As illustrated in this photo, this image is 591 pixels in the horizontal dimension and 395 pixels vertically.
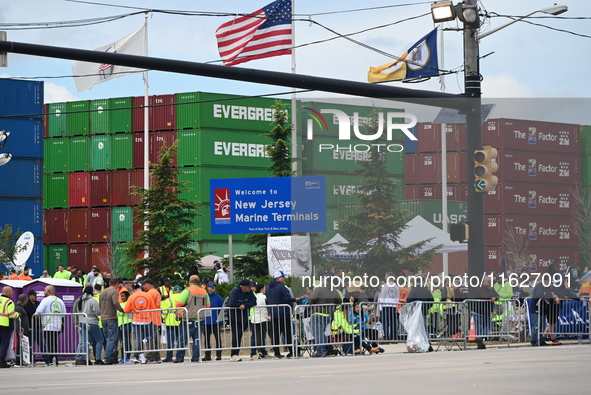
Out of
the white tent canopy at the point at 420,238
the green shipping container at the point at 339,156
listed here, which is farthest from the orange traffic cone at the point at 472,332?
the green shipping container at the point at 339,156

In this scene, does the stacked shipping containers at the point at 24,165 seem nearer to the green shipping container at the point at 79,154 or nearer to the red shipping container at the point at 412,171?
the green shipping container at the point at 79,154

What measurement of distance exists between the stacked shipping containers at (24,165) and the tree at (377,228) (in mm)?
31745

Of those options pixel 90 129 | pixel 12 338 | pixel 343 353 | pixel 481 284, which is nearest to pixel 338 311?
pixel 343 353

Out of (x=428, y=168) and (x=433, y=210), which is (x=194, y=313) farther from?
(x=428, y=168)

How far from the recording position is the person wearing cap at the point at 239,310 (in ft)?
73.5

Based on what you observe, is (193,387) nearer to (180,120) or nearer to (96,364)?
(96,364)

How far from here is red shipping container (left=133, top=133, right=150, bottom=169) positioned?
65.8 meters

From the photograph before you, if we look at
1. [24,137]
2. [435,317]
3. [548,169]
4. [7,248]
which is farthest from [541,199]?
[24,137]

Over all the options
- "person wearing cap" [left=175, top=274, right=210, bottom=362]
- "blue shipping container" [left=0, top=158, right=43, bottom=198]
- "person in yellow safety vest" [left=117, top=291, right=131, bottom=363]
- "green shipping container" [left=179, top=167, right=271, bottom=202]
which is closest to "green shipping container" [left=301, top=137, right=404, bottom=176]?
"person wearing cap" [left=175, top=274, right=210, bottom=362]

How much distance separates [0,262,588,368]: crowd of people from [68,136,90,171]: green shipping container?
44098 millimetres

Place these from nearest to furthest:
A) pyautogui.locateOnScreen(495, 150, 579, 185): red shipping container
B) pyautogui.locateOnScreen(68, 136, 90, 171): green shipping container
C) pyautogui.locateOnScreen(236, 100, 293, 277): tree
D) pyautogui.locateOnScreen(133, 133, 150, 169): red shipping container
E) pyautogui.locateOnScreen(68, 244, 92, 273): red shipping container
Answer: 1. pyautogui.locateOnScreen(495, 150, 579, 185): red shipping container
2. pyautogui.locateOnScreen(236, 100, 293, 277): tree
3. pyautogui.locateOnScreen(133, 133, 150, 169): red shipping container
4. pyautogui.locateOnScreen(68, 244, 92, 273): red shipping container
5. pyautogui.locateOnScreen(68, 136, 90, 171): green shipping container

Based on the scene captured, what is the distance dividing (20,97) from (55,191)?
13.6 meters

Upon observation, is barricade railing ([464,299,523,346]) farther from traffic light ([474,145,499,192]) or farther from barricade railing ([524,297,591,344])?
traffic light ([474,145,499,192])

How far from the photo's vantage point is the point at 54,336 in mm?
23312
